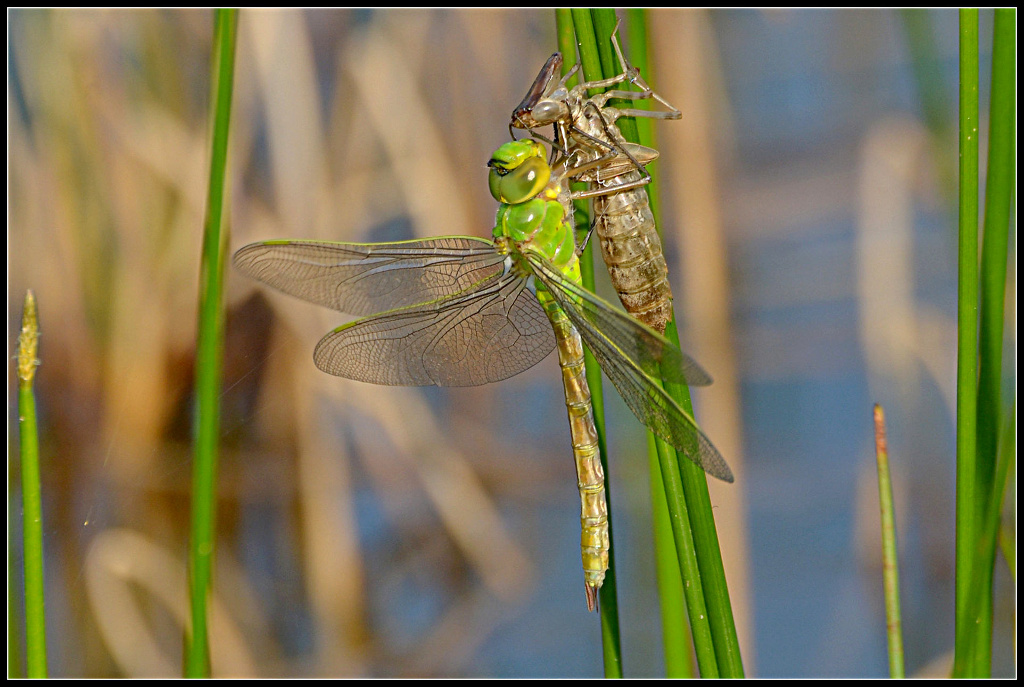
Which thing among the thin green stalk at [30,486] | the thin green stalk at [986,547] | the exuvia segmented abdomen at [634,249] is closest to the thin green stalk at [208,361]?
the thin green stalk at [30,486]

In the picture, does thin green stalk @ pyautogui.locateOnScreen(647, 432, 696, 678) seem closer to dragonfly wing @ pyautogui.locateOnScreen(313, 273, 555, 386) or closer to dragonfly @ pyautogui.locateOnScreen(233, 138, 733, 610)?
dragonfly @ pyautogui.locateOnScreen(233, 138, 733, 610)

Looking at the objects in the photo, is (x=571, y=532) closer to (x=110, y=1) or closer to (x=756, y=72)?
(x=756, y=72)

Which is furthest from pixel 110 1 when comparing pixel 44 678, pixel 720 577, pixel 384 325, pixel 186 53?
pixel 720 577

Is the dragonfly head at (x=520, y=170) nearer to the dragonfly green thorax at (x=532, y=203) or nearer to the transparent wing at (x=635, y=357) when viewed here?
the dragonfly green thorax at (x=532, y=203)

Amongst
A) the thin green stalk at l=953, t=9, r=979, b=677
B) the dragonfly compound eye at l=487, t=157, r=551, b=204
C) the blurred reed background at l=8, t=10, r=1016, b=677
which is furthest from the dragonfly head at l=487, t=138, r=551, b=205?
the blurred reed background at l=8, t=10, r=1016, b=677

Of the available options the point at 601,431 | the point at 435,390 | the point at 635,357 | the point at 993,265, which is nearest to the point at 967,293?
the point at 993,265

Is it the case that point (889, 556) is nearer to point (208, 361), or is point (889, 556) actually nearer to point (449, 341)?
point (449, 341)
